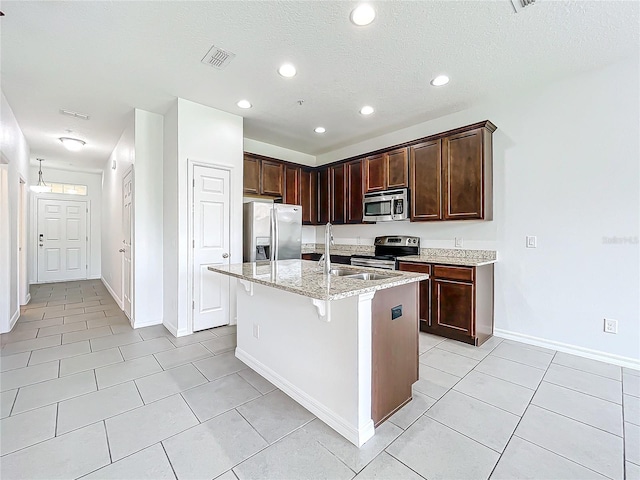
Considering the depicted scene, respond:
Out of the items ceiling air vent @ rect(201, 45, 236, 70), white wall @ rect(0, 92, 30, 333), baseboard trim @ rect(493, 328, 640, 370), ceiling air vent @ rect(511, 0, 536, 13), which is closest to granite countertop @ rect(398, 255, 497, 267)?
baseboard trim @ rect(493, 328, 640, 370)

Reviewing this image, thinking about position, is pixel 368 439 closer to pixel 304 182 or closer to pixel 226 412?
pixel 226 412

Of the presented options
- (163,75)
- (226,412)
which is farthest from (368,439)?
(163,75)

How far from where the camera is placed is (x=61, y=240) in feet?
23.5

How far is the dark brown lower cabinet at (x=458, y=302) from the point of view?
316 centimetres

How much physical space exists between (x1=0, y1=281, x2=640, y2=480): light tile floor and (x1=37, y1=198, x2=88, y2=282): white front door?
5.15m

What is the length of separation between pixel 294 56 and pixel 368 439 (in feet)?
9.77

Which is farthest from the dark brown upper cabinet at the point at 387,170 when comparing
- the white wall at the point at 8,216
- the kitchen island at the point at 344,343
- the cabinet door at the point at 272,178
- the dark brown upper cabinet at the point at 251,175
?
the white wall at the point at 8,216

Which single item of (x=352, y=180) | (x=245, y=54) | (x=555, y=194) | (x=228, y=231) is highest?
(x=245, y=54)

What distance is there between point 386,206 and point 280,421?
10.2ft

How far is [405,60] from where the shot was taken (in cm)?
266

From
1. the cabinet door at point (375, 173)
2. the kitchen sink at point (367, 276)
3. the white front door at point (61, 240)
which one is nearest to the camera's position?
the kitchen sink at point (367, 276)

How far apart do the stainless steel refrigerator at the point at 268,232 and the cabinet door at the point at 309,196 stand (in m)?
0.53

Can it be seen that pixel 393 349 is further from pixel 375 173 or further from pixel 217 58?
pixel 375 173

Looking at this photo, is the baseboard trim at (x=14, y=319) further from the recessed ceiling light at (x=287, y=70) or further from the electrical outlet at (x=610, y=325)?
the electrical outlet at (x=610, y=325)
